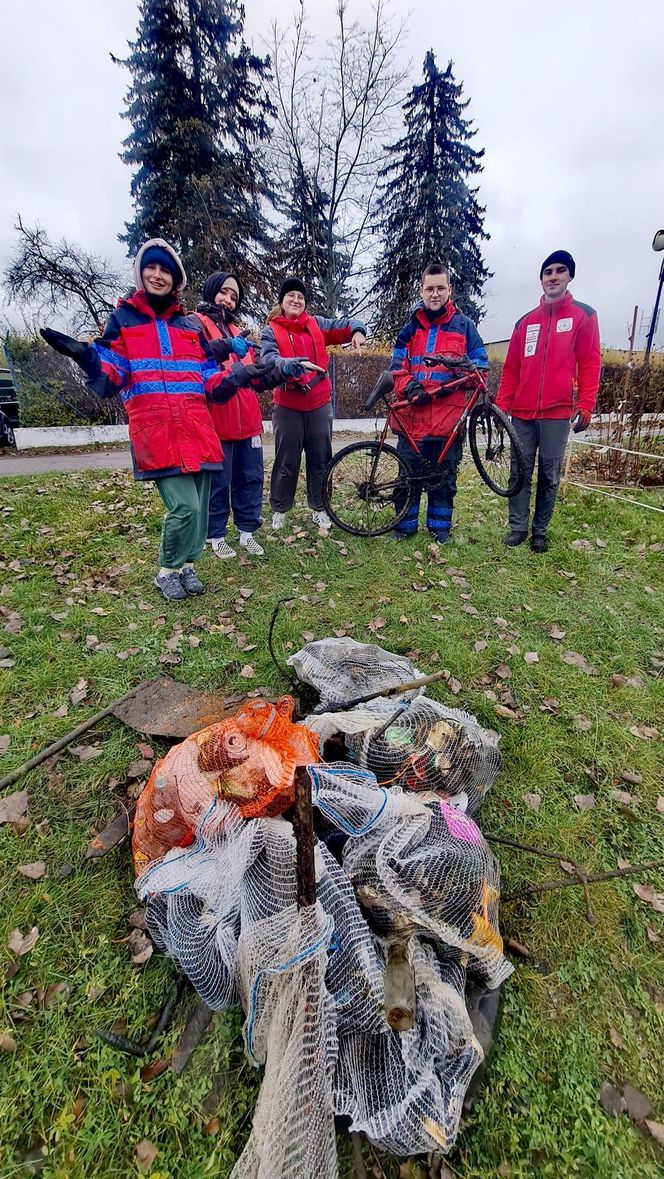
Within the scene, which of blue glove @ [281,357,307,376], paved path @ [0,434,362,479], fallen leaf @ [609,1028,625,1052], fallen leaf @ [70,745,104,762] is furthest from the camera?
paved path @ [0,434,362,479]

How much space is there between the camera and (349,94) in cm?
1577

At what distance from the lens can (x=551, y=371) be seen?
4.30 meters

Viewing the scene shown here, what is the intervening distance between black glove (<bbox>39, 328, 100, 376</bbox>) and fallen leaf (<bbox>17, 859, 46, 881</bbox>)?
254cm

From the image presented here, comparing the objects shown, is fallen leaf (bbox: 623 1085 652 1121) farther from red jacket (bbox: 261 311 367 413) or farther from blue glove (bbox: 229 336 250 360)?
red jacket (bbox: 261 311 367 413)

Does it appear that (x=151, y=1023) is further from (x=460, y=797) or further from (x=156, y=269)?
(x=156, y=269)

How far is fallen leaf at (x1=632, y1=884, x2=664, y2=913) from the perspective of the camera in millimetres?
2023

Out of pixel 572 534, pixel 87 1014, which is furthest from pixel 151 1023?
pixel 572 534

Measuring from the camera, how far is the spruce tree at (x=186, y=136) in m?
13.6

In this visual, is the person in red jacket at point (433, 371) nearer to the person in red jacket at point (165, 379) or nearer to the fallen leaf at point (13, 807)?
the person in red jacket at point (165, 379)

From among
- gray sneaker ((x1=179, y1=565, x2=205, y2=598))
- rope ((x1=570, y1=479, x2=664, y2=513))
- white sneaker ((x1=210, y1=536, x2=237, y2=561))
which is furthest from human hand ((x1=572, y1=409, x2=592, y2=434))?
gray sneaker ((x1=179, y1=565, x2=205, y2=598))

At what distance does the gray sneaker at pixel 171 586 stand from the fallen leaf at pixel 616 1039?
343 centimetres

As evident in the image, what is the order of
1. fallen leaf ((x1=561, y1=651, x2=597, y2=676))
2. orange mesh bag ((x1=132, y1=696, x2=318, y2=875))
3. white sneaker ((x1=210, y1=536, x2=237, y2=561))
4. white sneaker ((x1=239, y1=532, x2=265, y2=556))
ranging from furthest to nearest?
white sneaker ((x1=239, y1=532, x2=265, y2=556)) < white sneaker ((x1=210, y1=536, x2=237, y2=561)) < fallen leaf ((x1=561, y1=651, x2=597, y2=676)) < orange mesh bag ((x1=132, y1=696, x2=318, y2=875))

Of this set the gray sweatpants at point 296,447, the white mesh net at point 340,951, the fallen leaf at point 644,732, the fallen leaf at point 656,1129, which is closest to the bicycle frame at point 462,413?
the gray sweatpants at point 296,447

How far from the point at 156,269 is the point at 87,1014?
12.4 ft
